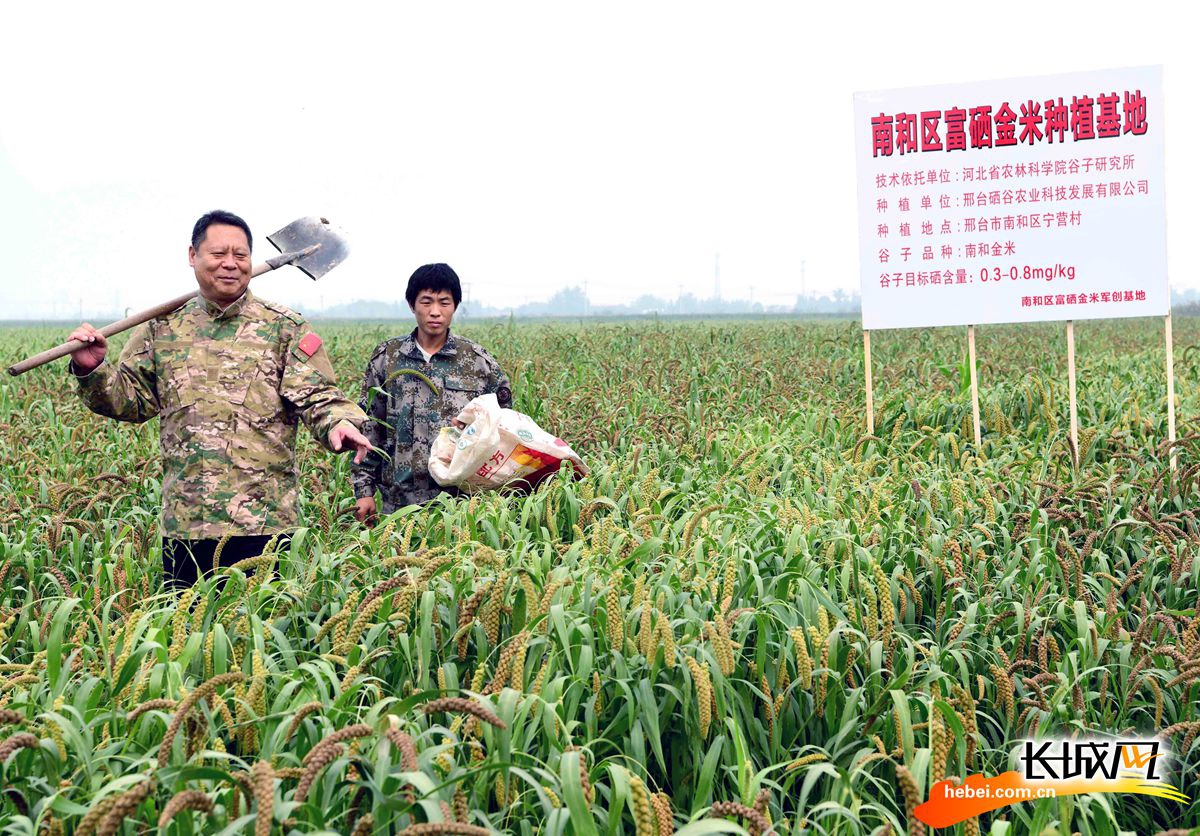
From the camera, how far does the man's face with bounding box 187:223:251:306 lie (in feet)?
14.0

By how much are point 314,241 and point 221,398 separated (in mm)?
1713

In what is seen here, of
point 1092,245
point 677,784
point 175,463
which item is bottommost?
point 677,784

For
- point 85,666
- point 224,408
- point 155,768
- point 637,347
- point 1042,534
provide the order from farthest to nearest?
1. point 637,347
2. point 1042,534
3. point 224,408
4. point 85,666
5. point 155,768

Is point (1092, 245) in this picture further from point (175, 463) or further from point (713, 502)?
point (175, 463)

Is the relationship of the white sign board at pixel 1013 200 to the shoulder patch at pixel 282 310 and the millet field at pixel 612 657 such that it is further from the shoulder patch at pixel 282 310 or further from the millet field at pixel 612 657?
the shoulder patch at pixel 282 310

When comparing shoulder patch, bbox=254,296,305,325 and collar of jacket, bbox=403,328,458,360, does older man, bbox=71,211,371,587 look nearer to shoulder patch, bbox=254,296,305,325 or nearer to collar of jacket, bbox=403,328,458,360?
shoulder patch, bbox=254,296,305,325

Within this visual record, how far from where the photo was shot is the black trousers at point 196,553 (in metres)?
4.40

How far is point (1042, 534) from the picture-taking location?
496cm

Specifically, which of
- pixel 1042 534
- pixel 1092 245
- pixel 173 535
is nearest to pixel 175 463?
pixel 173 535

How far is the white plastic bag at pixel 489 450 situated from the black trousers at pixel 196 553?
77 centimetres

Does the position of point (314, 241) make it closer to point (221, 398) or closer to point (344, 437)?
point (221, 398)

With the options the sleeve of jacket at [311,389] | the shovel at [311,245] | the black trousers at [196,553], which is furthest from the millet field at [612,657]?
the shovel at [311,245]

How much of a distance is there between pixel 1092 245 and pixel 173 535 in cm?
604

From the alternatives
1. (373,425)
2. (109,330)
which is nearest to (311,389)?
(373,425)
